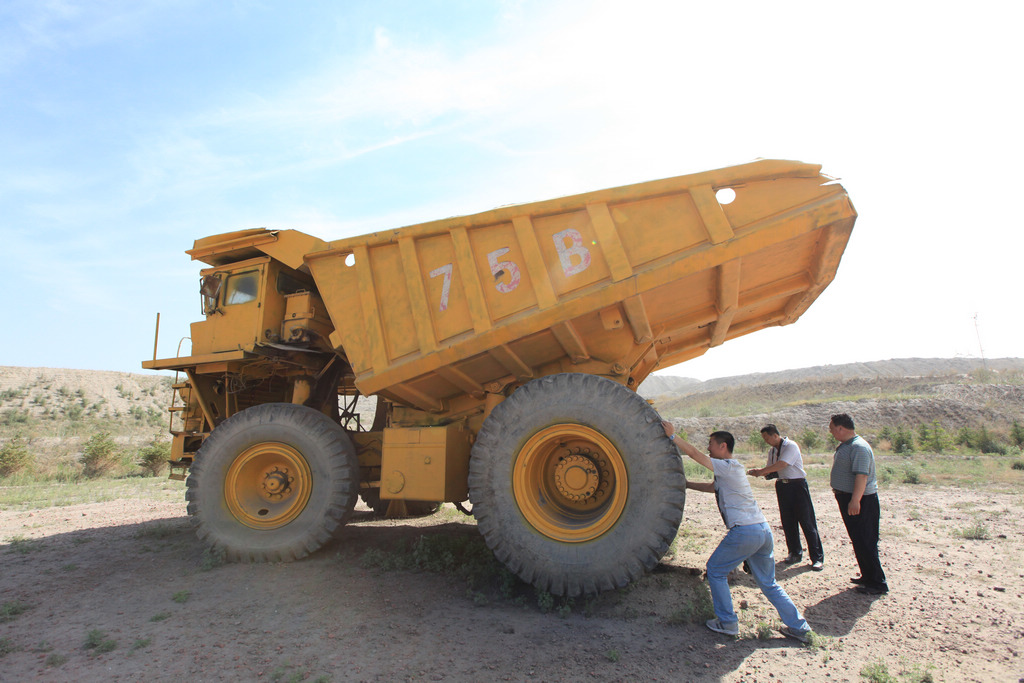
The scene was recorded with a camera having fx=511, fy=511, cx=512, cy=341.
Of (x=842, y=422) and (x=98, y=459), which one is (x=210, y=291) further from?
(x=98, y=459)

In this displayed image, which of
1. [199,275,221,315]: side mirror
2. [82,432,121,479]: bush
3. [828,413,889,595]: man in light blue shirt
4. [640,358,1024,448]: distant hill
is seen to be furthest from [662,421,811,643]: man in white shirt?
[82,432,121,479]: bush

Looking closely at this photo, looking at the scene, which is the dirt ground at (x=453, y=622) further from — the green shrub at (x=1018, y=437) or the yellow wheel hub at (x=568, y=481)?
the green shrub at (x=1018, y=437)

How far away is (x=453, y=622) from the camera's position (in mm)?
3801

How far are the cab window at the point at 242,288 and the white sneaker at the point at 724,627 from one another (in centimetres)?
559

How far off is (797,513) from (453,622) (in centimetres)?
384

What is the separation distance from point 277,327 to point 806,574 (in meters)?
6.22

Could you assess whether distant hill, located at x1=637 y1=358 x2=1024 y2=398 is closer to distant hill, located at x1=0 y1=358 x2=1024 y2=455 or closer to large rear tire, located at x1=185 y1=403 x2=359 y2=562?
distant hill, located at x1=0 y1=358 x2=1024 y2=455

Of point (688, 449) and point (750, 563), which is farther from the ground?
point (688, 449)

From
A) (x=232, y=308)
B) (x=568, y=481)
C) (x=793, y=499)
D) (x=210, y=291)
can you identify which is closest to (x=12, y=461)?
(x=210, y=291)

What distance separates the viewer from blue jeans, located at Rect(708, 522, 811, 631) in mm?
3490

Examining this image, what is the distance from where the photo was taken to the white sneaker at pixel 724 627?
3482 mm

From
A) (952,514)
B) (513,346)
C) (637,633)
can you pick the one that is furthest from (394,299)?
(952,514)

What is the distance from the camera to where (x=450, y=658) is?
3.22 meters

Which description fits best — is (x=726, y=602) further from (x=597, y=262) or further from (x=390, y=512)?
(x=390, y=512)
